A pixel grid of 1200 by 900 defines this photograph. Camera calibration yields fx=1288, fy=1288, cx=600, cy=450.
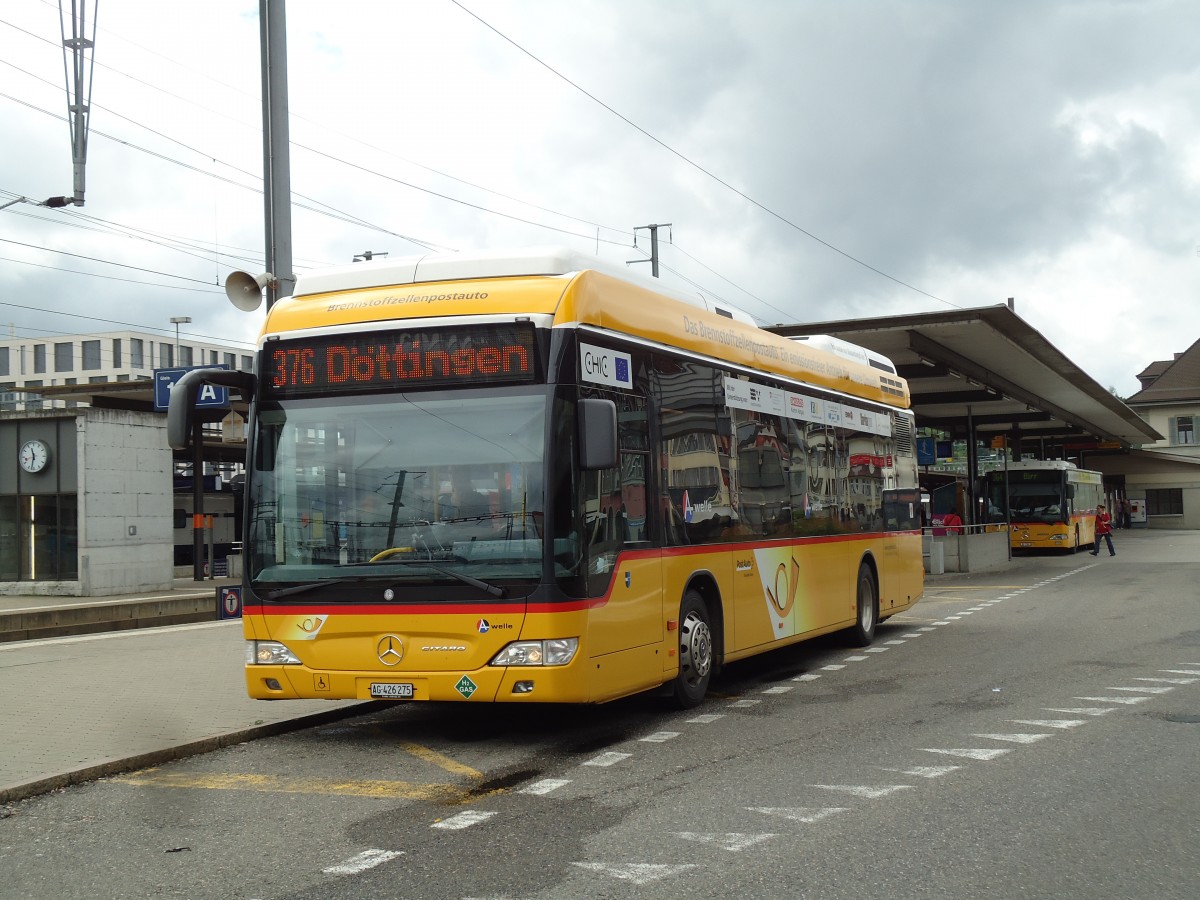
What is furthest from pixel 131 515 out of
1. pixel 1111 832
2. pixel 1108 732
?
pixel 1111 832

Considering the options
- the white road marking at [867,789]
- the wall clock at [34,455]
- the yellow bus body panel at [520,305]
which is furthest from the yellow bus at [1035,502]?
the white road marking at [867,789]

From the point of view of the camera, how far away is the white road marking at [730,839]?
588 cm

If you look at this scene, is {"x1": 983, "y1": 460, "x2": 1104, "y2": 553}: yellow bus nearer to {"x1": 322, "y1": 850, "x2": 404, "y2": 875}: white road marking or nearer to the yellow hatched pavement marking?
the yellow hatched pavement marking

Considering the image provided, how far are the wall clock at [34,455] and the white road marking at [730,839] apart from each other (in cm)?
2612

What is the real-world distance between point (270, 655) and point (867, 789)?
4122mm

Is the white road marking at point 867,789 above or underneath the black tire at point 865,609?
underneath

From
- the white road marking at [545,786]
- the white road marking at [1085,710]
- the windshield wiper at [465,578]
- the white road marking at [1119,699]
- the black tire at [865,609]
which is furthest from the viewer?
the black tire at [865,609]

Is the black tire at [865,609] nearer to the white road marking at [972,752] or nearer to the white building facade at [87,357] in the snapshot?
the white road marking at [972,752]

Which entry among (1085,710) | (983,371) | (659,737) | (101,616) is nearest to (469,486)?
(659,737)

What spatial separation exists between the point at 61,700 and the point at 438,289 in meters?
5.18

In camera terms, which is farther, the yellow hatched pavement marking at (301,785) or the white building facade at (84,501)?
the white building facade at (84,501)

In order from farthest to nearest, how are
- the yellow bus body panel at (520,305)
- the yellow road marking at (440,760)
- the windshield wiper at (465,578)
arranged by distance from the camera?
the yellow bus body panel at (520,305)
the windshield wiper at (465,578)
the yellow road marking at (440,760)

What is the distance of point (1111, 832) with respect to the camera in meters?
6.03

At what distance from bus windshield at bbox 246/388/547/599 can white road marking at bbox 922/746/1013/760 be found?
2789 mm
